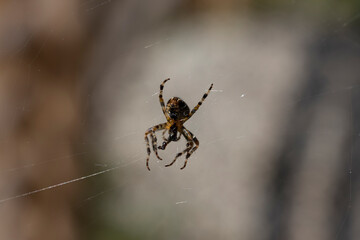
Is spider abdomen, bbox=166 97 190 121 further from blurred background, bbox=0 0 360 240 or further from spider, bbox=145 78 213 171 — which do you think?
blurred background, bbox=0 0 360 240

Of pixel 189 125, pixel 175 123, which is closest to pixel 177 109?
pixel 175 123

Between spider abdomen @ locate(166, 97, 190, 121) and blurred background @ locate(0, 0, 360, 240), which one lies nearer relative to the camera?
spider abdomen @ locate(166, 97, 190, 121)

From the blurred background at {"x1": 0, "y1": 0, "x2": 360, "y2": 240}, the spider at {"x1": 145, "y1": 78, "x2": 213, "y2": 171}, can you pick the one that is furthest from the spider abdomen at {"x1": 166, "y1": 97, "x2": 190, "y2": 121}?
the blurred background at {"x1": 0, "y1": 0, "x2": 360, "y2": 240}

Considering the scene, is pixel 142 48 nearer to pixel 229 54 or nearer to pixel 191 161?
pixel 229 54

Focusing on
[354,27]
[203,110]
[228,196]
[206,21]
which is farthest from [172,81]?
[354,27]

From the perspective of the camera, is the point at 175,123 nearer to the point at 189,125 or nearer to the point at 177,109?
the point at 177,109

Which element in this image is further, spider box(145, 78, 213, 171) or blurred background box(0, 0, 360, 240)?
blurred background box(0, 0, 360, 240)

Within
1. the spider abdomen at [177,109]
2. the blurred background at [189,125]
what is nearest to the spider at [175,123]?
the spider abdomen at [177,109]

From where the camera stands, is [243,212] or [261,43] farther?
[261,43]
